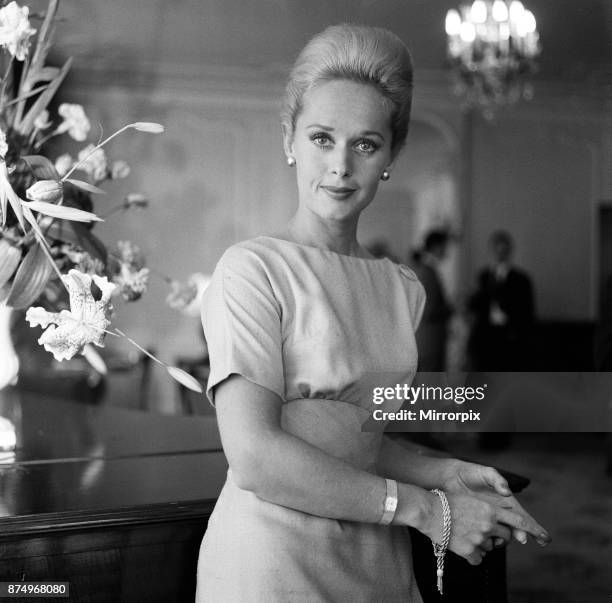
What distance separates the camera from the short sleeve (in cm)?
94

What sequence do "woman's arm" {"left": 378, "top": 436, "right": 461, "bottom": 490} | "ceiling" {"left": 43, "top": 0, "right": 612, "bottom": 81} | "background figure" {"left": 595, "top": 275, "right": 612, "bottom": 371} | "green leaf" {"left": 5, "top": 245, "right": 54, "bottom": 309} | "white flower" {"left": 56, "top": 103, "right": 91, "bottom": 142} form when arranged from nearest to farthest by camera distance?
"woman's arm" {"left": 378, "top": 436, "right": 461, "bottom": 490} → "green leaf" {"left": 5, "top": 245, "right": 54, "bottom": 309} → "white flower" {"left": 56, "top": 103, "right": 91, "bottom": 142} → "ceiling" {"left": 43, "top": 0, "right": 612, "bottom": 81} → "background figure" {"left": 595, "top": 275, "right": 612, "bottom": 371}

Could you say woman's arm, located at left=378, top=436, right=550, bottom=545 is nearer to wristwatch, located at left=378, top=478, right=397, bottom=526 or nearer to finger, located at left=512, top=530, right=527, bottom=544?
finger, located at left=512, top=530, right=527, bottom=544

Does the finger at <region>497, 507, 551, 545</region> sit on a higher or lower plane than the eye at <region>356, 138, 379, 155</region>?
lower

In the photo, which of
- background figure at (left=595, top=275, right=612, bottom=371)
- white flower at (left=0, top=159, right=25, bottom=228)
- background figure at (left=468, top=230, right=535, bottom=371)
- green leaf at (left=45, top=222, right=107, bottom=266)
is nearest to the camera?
white flower at (left=0, top=159, right=25, bottom=228)

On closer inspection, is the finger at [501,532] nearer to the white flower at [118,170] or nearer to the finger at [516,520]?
the finger at [516,520]

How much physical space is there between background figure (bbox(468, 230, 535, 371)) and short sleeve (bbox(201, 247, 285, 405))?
5.13m

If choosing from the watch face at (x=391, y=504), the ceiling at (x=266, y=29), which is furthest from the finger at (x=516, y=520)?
→ the ceiling at (x=266, y=29)

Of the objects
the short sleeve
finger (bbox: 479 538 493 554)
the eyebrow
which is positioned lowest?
finger (bbox: 479 538 493 554)

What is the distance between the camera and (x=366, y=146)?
3.46 feet

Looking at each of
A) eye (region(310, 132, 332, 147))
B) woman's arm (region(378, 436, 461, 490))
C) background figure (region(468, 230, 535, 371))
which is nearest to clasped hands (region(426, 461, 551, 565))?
woman's arm (region(378, 436, 461, 490))

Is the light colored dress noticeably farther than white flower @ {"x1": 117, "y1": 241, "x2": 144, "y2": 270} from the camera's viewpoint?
No

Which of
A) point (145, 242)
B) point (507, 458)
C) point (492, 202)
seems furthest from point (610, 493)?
point (145, 242)

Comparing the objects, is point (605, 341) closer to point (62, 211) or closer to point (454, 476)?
point (454, 476)

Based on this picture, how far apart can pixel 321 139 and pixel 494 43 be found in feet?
13.7
